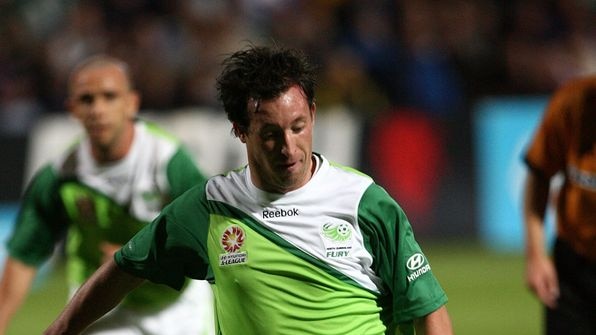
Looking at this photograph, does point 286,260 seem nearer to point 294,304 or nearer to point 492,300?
point 294,304

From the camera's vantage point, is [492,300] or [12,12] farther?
[12,12]

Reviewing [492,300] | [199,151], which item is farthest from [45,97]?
[492,300]

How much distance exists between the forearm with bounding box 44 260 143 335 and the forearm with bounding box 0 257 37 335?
1869 millimetres

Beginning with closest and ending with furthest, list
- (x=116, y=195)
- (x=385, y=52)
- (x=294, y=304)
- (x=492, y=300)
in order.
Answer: (x=294, y=304), (x=116, y=195), (x=492, y=300), (x=385, y=52)

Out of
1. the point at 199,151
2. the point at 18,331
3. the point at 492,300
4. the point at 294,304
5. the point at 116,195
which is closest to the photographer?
the point at 294,304

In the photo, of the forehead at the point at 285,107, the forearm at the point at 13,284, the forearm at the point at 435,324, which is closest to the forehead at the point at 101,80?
the forearm at the point at 13,284

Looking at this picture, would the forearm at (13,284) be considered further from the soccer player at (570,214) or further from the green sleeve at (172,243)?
the soccer player at (570,214)

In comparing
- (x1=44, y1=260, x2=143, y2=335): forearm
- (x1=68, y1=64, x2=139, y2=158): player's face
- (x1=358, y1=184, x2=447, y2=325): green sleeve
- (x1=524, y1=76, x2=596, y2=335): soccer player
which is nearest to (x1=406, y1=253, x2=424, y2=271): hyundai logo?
(x1=358, y1=184, x2=447, y2=325): green sleeve

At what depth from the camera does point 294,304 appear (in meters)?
4.37

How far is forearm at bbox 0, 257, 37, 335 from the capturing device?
6336mm

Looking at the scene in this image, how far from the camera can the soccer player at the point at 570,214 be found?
19.1 feet

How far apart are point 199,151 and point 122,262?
30.0ft

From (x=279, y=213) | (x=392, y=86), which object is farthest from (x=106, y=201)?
(x=392, y=86)

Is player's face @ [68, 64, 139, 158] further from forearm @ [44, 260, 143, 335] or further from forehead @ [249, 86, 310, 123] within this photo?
forehead @ [249, 86, 310, 123]
